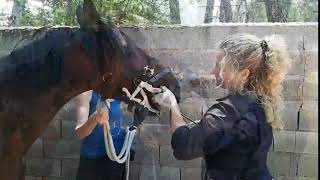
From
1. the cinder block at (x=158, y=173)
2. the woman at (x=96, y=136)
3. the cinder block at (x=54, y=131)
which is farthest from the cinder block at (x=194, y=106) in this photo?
the cinder block at (x=54, y=131)

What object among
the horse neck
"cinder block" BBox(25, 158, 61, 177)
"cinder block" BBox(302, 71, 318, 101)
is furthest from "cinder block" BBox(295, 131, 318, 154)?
"cinder block" BBox(25, 158, 61, 177)

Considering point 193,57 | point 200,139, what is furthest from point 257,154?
point 193,57

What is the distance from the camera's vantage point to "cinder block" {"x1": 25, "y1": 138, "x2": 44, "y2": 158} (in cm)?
171

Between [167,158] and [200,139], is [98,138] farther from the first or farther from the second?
[200,139]

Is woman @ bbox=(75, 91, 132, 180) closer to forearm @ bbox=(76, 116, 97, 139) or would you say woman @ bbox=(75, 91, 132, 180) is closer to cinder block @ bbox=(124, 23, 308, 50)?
forearm @ bbox=(76, 116, 97, 139)

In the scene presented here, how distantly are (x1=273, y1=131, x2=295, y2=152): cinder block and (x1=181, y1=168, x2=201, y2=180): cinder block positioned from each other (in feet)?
0.97

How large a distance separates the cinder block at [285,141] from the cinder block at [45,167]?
2.88 ft

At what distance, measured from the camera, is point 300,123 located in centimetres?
171

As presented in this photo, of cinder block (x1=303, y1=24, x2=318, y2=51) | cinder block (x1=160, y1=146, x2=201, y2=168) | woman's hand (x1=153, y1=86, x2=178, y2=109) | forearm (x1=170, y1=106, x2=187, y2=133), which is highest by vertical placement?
cinder block (x1=303, y1=24, x2=318, y2=51)

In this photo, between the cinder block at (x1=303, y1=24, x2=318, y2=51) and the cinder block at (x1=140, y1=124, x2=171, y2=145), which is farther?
the cinder block at (x1=140, y1=124, x2=171, y2=145)

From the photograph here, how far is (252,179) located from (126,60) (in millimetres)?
515

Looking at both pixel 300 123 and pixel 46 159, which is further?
pixel 46 159

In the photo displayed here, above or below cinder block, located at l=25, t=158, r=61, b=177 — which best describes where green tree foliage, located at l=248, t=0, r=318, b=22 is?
above

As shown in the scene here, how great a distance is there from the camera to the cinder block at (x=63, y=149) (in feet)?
6.43
